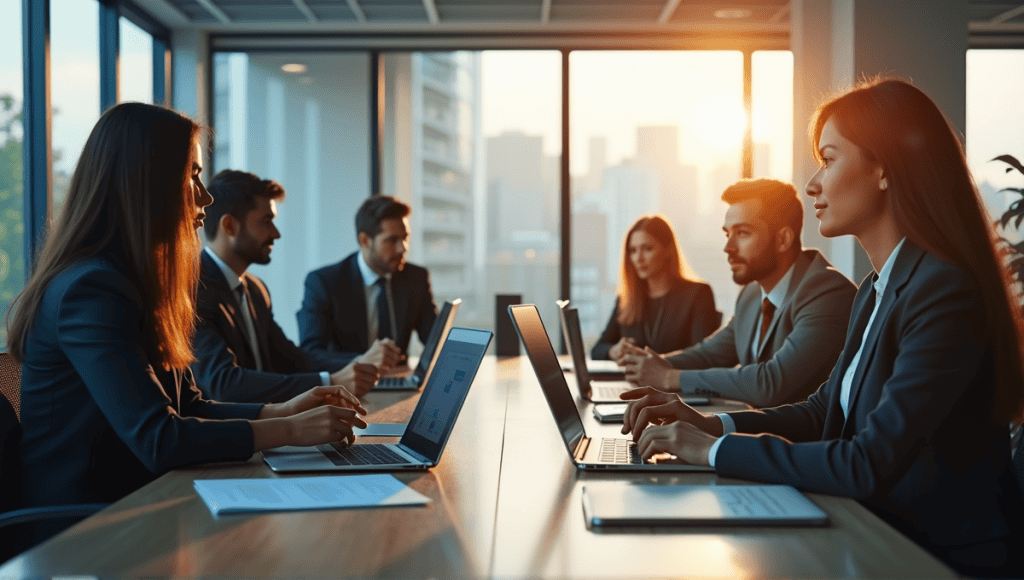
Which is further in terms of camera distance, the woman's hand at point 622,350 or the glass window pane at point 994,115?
the glass window pane at point 994,115

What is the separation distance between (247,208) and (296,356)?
667 mm

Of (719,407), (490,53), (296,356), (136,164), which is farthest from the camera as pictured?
(490,53)

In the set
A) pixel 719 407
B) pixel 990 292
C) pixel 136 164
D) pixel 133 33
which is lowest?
pixel 719 407

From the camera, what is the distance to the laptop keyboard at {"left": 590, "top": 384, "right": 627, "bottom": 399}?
281 cm

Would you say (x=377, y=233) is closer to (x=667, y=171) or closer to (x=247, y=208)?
(x=247, y=208)

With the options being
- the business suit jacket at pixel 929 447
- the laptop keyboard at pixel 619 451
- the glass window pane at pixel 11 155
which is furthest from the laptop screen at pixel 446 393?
the glass window pane at pixel 11 155

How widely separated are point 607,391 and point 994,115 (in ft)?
16.1

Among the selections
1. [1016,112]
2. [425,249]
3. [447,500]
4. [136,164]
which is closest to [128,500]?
[447,500]

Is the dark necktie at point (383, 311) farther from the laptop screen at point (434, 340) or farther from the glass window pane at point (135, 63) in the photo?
the glass window pane at point (135, 63)

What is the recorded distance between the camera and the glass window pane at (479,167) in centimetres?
653

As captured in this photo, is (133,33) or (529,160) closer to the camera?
(133,33)

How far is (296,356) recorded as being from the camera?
11.5 ft

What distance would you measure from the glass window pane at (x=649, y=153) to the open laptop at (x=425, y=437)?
470 centimetres

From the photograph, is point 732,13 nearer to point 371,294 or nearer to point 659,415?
point 371,294
